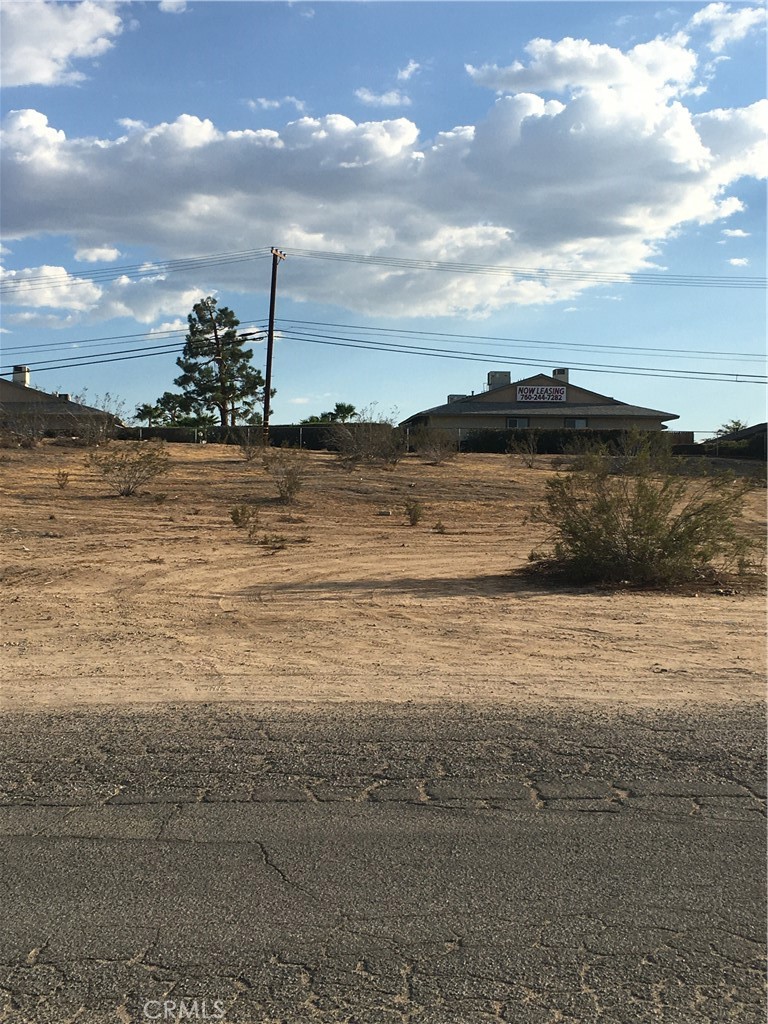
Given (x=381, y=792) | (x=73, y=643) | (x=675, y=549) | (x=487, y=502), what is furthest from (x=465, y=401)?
(x=381, y=792)

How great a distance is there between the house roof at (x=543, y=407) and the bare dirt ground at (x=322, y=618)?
36.6 m

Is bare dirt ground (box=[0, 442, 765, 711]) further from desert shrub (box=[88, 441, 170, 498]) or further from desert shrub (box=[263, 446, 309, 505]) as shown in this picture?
desert shrub (box=[263, 446, 309, 505])

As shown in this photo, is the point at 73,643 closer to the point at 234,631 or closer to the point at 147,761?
the point at 234,631

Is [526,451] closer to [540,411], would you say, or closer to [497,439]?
[497,439]

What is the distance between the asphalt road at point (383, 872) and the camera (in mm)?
3246

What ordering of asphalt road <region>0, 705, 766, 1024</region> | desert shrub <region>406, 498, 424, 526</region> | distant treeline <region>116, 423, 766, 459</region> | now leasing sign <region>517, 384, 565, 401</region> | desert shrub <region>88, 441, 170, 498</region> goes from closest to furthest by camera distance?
asphalt road <region>0, 705, 766, 1024</region> < desert shrub <region>406, 498, 424, 526</region> < desert shrub <region>88, 441, 170, 498</region> < distant treeline <region>116, 423, 766, 459</region> < now leasing sign <region>517, 384, 565, 401</region>

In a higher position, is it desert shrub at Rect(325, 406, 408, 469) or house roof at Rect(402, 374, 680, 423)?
house roof at Rect(402, 374, 680, 423)

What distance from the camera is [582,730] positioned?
6117mm

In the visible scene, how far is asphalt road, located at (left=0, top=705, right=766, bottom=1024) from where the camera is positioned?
3.25m

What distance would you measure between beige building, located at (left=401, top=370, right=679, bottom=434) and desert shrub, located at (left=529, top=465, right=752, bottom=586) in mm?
40900

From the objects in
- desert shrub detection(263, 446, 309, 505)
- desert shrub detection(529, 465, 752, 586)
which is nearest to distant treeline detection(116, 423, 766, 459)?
desert shrub detection(263, 446, 309, 505)

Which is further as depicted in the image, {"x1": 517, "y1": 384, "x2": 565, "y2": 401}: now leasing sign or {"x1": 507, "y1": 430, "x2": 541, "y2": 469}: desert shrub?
{"x1": 517, "y1": 384, "x2": 565, "y2": 401}: now leasing sign

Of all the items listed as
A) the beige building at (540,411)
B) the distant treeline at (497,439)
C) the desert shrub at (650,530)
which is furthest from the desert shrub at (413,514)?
the beige building at (540,411)

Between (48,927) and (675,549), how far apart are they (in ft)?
36.0
